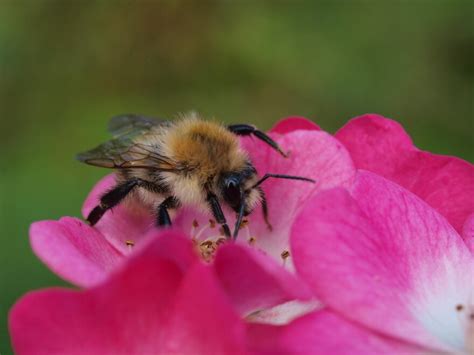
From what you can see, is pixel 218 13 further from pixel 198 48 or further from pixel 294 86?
pixel 294 86

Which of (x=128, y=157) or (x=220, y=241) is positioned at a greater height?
(x=128, y=157)

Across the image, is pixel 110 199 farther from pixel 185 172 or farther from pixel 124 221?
pixel 185 172

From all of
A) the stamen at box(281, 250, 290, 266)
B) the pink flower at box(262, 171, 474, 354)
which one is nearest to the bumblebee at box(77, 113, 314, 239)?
the stamen at box(281, 250, 290, 266)

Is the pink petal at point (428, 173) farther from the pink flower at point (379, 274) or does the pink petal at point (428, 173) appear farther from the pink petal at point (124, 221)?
the pink petal at point (124, 221)

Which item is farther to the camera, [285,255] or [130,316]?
[285,255]

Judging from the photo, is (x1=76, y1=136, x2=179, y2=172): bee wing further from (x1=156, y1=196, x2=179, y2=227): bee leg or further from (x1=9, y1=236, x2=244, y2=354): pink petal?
(x1=9, y1=236, x2=244, y2=354): pink petal

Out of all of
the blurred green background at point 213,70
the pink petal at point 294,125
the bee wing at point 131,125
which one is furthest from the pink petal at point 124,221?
the blurred green background at point 213,70

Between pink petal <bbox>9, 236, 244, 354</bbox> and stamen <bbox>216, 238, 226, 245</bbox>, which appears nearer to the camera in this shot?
pink petal <bbox>9, 236, 244, 354</bbox>

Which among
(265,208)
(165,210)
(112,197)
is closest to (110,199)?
(112,197)

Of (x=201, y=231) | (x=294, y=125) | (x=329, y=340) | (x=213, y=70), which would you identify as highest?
(x=294, y=125)
